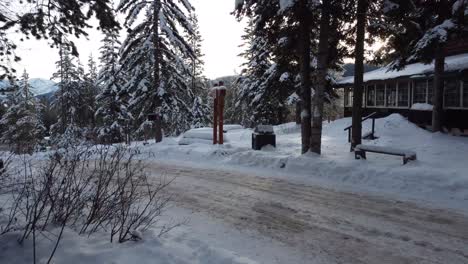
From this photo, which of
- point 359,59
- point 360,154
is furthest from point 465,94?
point 360,154

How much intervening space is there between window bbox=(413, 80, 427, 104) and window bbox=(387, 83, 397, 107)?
1759 millimetres

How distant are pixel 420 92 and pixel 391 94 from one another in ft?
8.30

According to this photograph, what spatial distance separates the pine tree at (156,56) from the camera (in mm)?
18312

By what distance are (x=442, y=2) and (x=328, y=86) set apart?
956cm

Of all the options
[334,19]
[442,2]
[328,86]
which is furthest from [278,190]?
[328,86]

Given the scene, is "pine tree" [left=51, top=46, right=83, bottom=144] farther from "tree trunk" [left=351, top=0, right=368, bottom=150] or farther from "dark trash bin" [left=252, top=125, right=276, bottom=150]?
"tree trunk" [left=351, top=0, right=368, bottom=150]

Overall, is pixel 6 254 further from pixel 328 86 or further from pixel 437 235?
pixel 328 86

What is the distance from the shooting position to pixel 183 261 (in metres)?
3.63

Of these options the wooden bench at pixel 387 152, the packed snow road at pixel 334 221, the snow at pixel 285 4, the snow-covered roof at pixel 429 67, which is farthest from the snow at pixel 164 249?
the snow-covered roof at pixel 429 67

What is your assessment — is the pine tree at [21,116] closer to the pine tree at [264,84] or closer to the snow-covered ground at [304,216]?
the pine tree at [264,84]

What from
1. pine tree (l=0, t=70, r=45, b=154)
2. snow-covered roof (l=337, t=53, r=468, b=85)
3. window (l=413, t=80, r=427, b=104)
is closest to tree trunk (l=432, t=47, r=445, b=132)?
snow-covered roof (l=337, t=53, r=468, b=85)

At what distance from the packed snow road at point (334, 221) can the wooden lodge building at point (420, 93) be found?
36.9 ft

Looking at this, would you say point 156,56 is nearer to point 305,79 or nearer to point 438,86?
point 305,79

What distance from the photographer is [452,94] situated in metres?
18.0
